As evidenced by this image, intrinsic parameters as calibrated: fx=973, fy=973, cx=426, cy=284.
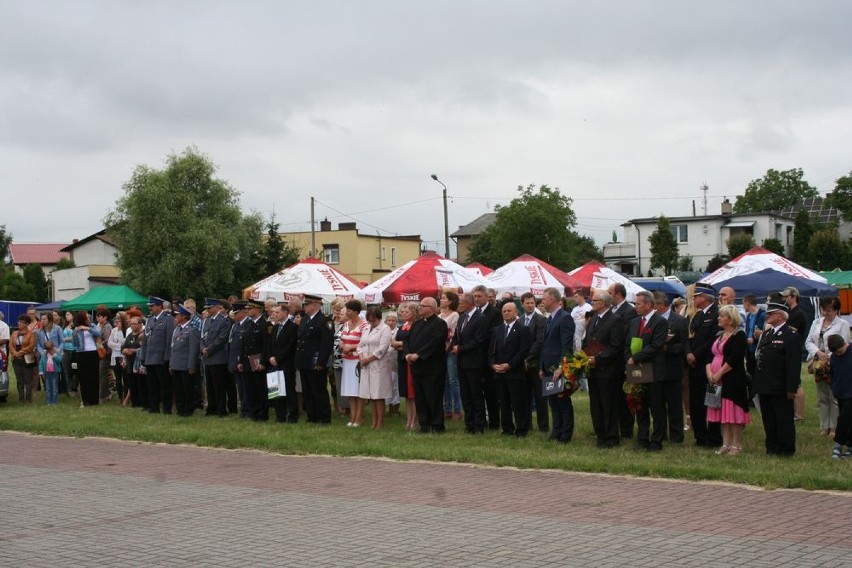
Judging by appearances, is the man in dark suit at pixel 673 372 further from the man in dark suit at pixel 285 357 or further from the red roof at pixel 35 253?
the red roof at pixel 35 253

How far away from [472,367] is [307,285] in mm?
9155

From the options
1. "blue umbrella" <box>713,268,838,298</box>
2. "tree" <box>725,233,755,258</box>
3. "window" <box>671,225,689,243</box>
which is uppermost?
"window" <box>671,225,689,243</box>

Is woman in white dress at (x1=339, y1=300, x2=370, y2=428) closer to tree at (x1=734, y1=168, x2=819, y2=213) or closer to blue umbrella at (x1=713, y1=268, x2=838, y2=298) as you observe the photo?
blue umbrella at (x1=713, y1=268, x2=838, y2=298)

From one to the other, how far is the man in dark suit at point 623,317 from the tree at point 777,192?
113 meters

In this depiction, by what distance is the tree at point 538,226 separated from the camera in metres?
56.2

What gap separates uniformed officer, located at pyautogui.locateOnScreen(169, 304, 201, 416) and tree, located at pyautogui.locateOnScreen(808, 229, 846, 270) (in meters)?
58.1

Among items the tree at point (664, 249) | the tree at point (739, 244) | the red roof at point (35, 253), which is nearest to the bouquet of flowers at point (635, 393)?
the tree at point (664, 249)

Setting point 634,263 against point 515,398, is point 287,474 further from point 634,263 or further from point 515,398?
point 634,263

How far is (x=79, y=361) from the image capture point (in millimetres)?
20500

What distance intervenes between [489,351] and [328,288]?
9.10m

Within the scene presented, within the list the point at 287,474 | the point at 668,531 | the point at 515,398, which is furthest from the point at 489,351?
the point at 668,531

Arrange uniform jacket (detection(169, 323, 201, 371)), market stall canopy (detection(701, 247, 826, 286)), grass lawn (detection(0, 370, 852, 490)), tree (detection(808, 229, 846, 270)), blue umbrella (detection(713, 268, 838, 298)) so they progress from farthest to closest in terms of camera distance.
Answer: tree (detection(808, 229, 846, 270)), market stall canopy (detection(701, 247, 826, 286)), blue umbrella (detection(713, 268, 838, 298)), uniform jacket (detection(169, 323, 201, 371)), grass lawn (detection(0, 370, 852, 490))

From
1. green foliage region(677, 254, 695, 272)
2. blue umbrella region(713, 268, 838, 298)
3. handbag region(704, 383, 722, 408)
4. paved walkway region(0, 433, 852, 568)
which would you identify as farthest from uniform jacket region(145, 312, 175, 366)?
green foliage region(677, 254, 695, 272)

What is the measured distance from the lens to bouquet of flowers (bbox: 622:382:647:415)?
12453 mm
